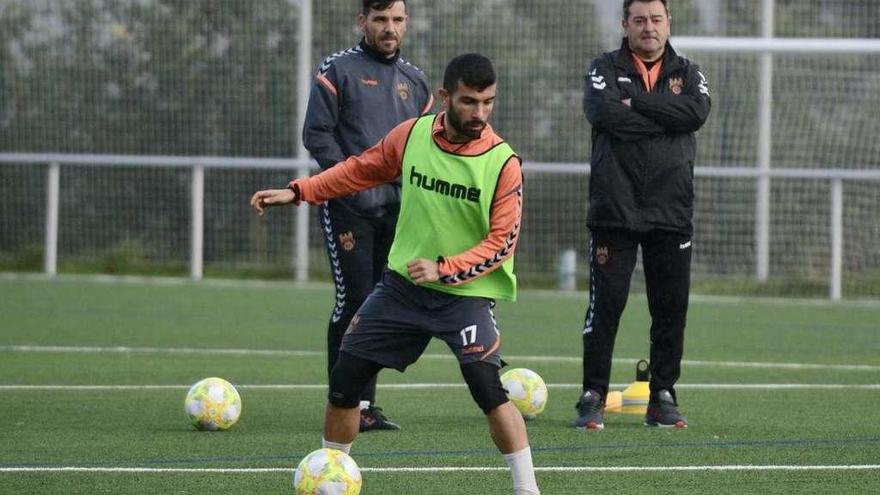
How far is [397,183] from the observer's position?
8.55 metres

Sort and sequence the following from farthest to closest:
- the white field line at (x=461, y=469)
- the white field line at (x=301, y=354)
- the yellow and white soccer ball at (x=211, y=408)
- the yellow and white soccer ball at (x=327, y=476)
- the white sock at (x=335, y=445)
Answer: the white field line at (x=301, y=354) < the yellow and white soccer ball at (x=211, y=408) < the white field line at (x=461, y=469) < the white sock at (x=335, y=445) < the yellow and white soccer ball at (x=327, y=476)

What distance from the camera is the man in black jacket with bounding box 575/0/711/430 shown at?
8.46 m

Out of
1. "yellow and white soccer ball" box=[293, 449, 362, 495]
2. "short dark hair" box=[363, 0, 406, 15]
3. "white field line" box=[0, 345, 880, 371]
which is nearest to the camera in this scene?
"yellow and white soccer ball" box=[293, 449, 362, 495]

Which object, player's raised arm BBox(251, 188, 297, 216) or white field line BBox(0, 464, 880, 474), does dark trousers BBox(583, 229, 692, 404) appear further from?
player's raised arm BBox(251, 188, 297, 216)

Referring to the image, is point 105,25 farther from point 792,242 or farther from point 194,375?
point 194,375

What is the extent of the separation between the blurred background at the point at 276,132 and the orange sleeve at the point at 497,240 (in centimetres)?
1367

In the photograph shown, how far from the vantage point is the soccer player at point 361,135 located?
27.6 feet

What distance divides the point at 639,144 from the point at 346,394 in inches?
104

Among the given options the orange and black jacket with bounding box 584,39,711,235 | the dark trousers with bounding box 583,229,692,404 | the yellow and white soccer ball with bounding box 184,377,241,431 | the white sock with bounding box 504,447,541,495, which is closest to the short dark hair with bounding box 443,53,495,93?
the white sock with bounding box 504,447,541,495

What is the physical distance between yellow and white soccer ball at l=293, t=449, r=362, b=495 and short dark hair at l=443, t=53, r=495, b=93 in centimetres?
143

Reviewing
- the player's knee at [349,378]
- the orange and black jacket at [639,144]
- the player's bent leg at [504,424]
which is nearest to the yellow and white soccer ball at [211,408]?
the player's knee at [349,378]

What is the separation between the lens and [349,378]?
6504 mm

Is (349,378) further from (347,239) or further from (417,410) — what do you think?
(417,410)

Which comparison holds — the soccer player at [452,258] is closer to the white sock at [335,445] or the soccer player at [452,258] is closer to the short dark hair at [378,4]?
the white sock at [335,445]
